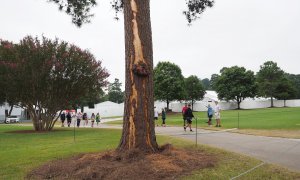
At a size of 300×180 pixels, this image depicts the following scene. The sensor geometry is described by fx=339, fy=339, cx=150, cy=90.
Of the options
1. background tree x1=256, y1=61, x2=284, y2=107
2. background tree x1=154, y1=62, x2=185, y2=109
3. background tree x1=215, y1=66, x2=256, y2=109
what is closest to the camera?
background tree x1=154, y1=62, x2=185, y2=109

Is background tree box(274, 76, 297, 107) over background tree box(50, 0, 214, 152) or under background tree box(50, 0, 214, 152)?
over

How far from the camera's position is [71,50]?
1042 inches

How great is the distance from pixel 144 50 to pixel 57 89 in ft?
62.5

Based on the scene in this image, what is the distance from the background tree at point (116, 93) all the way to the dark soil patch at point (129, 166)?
122168mm

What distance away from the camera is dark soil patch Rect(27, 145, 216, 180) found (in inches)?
279

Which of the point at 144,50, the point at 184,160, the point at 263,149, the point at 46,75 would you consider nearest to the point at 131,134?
the point at 184,160

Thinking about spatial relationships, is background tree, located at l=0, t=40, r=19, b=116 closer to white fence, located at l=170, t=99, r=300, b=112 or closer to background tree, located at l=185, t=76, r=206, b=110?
background tree, located at l=185, t=76, r=206, b=110

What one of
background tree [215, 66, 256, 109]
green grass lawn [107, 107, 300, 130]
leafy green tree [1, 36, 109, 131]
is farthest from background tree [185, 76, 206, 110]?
leafy green tree [1, 36, 109, 131]

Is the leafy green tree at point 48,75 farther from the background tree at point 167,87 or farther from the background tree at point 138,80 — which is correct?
the background tree at point 167,87

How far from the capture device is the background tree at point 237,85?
3245 inches

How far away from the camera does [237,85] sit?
8306 cm

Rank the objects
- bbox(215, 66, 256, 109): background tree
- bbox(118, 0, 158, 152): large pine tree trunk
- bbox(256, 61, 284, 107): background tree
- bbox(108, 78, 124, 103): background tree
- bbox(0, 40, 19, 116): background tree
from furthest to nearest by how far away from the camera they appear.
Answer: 1. bbox(108, 78, 124, 103): background tree
2. bbox(256, 61, 284, 107): background tree
3. bbox(215, 66, 256, 109): background tree
4. bbox(0, 40, 19, 116): background tree
5. bbox(118, 0, 158, 152): large pine tree trunk

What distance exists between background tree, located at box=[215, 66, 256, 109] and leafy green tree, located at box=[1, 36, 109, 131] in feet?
196

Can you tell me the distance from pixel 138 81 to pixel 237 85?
77496 mm
